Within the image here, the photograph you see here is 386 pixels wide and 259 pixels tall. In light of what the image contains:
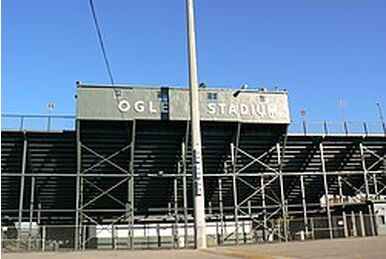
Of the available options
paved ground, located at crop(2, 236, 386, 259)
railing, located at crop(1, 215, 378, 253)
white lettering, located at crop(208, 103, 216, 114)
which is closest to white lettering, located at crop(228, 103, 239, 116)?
white lettering, located at crop(208, 103, 216, 114)

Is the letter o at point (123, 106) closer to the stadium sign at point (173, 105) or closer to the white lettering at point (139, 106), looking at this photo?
the stadium sign at point (173, 105)

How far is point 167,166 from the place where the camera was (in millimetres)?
37688

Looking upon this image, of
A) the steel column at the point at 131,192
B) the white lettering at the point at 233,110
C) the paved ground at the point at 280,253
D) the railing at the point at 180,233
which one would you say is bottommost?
the paved ground at the point at 280,253

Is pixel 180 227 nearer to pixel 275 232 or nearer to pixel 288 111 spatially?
pixel 275 232

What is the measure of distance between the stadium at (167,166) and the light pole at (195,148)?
24.5 feet

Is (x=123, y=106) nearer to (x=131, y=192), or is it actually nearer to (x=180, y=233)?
(x=131, y=192)

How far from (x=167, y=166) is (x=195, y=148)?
12022 millimetres

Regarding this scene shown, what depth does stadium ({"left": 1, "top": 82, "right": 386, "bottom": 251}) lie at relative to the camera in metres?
34.2

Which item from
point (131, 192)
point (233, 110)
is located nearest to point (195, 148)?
point (233, 110)

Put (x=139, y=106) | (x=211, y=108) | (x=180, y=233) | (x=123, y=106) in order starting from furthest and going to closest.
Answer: (x=180, y=233) < (x=211, y=108) < (x=139, y=106) < (x=123, y=106)

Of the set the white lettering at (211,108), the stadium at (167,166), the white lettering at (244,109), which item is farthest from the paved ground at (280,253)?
the white lettering at (244,109)

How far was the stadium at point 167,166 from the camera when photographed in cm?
3425

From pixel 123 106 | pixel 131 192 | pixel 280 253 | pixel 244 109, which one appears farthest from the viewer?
pixel 244 109

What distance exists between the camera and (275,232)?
3809 centimetres
